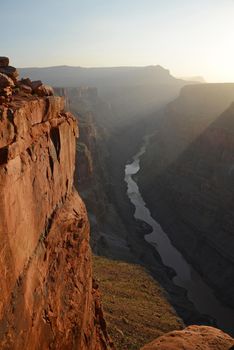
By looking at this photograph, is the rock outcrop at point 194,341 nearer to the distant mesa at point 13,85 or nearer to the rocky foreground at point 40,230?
the rocky foreground at point 40,230

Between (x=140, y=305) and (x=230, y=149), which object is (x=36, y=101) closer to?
(x=140, y=305)

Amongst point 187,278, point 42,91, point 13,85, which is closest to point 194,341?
point 42,91

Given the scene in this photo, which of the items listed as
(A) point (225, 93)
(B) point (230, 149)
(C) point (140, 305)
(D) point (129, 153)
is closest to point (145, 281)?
(C) point (140, 305)

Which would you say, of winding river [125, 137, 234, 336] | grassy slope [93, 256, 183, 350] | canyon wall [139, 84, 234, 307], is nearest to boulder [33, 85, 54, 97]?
grassy slope [93, 256, 183, 350]

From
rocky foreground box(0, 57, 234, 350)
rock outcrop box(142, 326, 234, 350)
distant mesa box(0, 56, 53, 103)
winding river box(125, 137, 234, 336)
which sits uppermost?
distant mesa box(0, 56, 53, 103)

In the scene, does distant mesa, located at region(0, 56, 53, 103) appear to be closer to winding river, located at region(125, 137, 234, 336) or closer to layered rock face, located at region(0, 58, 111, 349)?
layered rock face, located at region(0, 58, 111, 349)

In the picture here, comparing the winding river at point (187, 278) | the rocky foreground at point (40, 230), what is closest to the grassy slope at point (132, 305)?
the winding river at point (187, 278)
